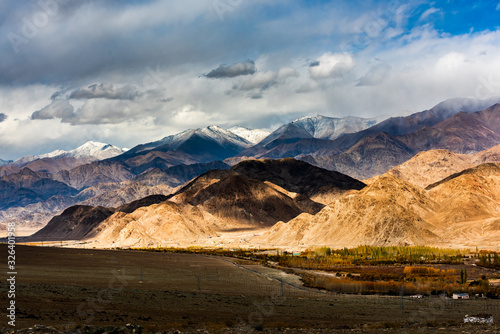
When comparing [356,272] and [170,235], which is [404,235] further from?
[170,235]

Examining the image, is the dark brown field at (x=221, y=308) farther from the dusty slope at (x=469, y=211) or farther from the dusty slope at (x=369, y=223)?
the dusty slope at (x=469, y=211)

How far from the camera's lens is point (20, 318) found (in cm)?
2820

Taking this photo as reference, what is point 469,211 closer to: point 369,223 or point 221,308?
point 369,223

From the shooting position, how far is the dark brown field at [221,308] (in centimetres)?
2966

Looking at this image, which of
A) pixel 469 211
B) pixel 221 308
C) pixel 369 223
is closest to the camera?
pixel 221 308

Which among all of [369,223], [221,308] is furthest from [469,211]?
[221,308]

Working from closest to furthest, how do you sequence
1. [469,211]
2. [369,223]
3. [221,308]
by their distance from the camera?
[221,308] < [369,223] < [469,211]

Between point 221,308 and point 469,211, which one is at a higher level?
point 469,211

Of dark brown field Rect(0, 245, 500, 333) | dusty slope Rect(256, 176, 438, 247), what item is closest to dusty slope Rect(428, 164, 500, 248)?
dusty slope Rect(256, 176, 438, 247)

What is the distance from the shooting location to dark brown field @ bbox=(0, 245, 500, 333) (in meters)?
29.7

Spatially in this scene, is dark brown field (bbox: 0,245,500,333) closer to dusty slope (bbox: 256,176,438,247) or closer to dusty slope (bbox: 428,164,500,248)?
dusty slope (bbox: 256,176,438,247)

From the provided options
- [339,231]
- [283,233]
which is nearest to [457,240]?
[339,231]

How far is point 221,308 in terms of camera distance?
37281 mm

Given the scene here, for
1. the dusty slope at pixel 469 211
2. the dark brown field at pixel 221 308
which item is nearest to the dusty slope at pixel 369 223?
the dusty slope at pixel 469 211
